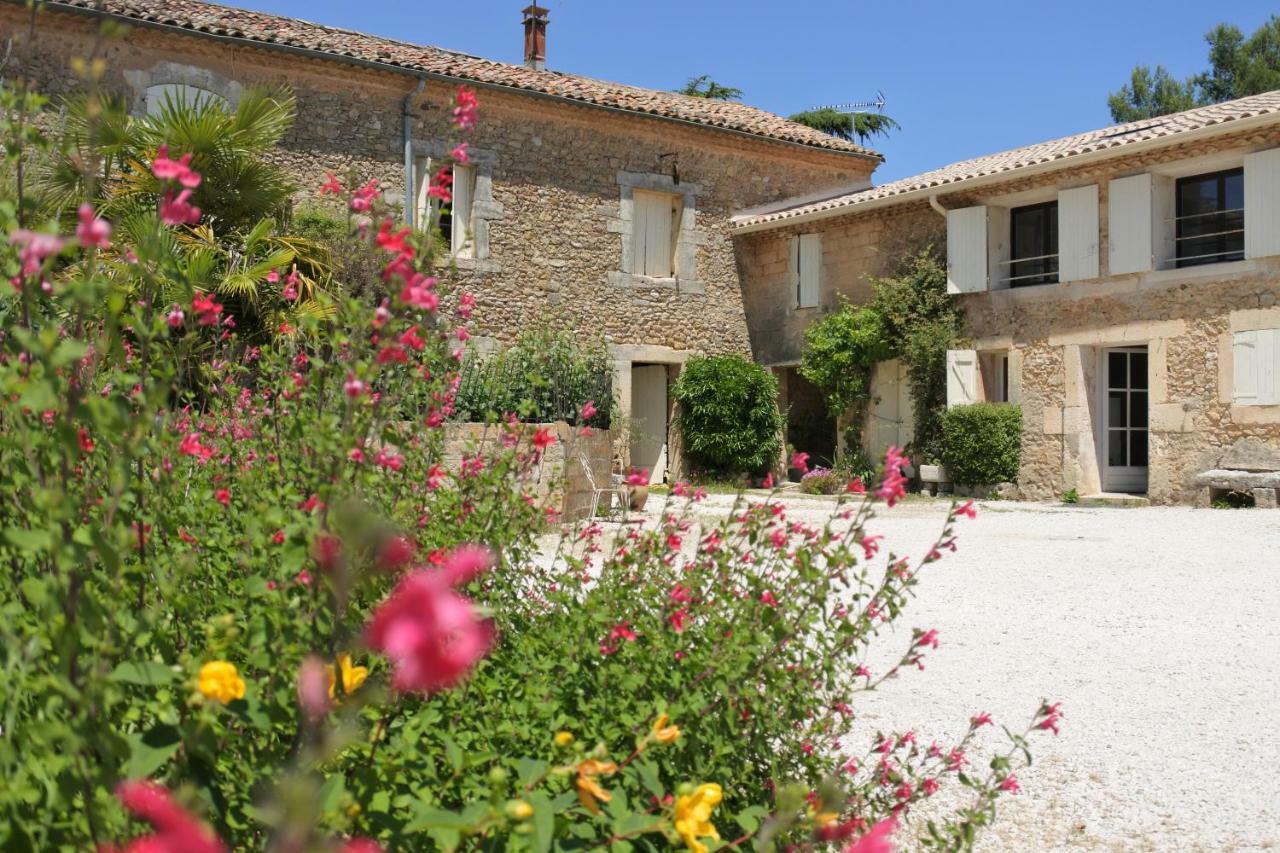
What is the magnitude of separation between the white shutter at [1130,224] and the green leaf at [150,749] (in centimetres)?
1228

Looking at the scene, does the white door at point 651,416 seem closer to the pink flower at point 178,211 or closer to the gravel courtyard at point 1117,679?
Answer: the gravel courtyard at point 1117,679

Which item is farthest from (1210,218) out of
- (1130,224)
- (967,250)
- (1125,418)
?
(967,250)

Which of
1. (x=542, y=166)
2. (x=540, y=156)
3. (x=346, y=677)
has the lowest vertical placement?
(x=346, y=677)

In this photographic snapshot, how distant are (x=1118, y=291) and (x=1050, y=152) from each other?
2058 millimetres

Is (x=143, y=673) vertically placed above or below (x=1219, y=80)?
below

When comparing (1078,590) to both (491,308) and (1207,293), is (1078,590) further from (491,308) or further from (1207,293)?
(491,308)

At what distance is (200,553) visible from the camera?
2.30 m

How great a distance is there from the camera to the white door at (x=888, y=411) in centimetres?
1405

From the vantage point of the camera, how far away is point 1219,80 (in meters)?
29.4

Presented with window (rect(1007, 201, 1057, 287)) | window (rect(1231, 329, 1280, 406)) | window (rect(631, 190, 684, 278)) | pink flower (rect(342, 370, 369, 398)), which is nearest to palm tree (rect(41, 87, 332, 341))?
window (rect(631, 190, 684, 278))

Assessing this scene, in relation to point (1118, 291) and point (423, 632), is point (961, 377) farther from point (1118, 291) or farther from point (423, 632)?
point (423, 632)

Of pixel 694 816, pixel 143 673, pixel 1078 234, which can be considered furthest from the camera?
pixel 1078 234

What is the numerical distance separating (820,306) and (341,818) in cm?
1459

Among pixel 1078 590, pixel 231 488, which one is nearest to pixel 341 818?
pixel 231 488
